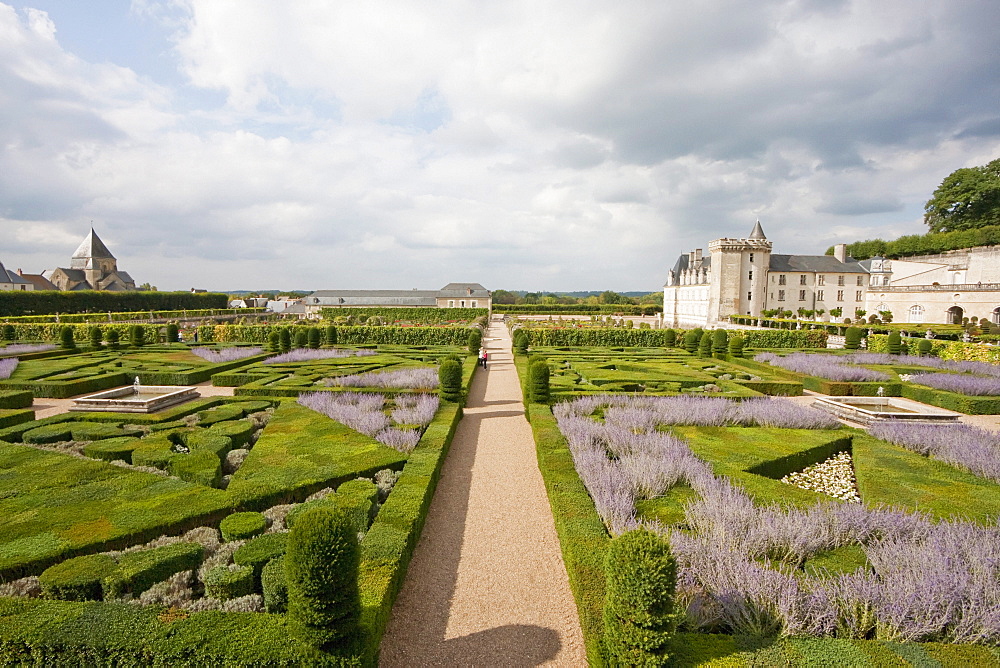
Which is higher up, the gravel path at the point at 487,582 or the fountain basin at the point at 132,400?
the fountain basin at the point at 132,400

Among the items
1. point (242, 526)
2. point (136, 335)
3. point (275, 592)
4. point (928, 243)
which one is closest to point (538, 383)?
point (242, 526)

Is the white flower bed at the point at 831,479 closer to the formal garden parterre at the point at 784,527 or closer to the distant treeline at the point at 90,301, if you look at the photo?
the formal garden parterre at the point at 784,527

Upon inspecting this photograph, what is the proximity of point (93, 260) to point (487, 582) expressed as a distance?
304 ft

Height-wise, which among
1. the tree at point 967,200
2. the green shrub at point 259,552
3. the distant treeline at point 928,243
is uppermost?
the tree at point 967,200

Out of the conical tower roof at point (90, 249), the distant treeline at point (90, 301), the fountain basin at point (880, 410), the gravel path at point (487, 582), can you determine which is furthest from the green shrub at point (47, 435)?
the conical tower roof at point (90, 249)

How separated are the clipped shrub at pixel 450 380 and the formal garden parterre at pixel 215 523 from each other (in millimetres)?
56

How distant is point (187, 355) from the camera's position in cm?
2080

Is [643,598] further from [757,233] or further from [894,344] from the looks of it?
[757,233]

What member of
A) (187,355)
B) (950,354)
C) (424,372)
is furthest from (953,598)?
(187,355)

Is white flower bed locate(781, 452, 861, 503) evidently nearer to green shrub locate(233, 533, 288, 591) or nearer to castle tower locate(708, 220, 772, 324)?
green shrub locate(233, 533, 288, 591)

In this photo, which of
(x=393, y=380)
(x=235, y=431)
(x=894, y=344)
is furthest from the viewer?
(x=894, y=344)

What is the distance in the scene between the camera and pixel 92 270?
230ft

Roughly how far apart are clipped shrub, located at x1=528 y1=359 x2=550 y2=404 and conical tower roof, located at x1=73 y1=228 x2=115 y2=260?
8867cm

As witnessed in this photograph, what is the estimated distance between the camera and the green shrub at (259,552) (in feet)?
16.0
